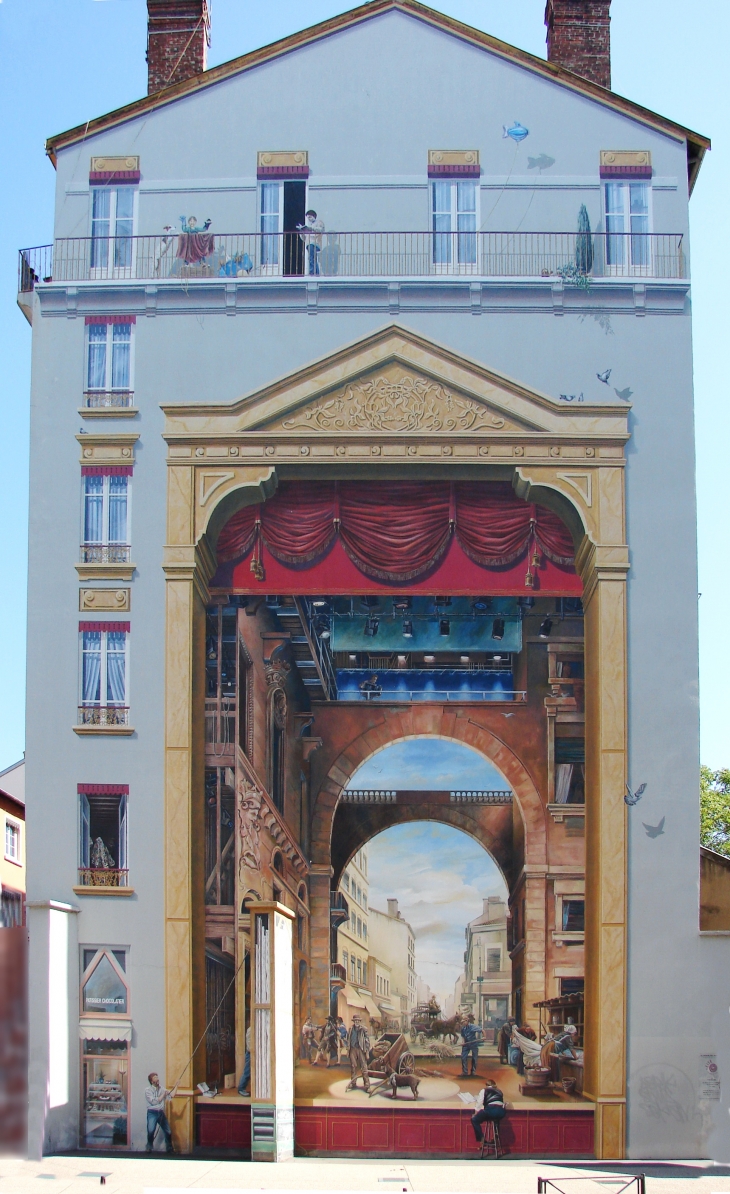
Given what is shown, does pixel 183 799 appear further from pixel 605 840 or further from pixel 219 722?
pixel 605 840

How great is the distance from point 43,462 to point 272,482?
3.35m

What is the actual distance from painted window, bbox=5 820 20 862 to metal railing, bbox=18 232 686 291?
1263 centimetres

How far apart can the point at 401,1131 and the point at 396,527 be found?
8472 mm

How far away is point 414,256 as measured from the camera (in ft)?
73.1

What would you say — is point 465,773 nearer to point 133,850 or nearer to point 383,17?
point 133,850

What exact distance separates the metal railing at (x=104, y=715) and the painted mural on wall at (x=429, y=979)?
420 centimetres

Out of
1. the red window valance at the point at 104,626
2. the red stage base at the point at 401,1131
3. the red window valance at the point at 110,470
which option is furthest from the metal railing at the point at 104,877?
the red window valance at the point at 110,470

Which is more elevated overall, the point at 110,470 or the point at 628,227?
the point at 628,227

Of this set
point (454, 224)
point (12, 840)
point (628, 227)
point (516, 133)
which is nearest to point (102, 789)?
point (454, 224)

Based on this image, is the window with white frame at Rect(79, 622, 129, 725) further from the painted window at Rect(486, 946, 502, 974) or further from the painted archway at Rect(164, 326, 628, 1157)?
the painted window at Rect(486, 946, 502, 974)

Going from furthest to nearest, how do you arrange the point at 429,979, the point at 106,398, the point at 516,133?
the point at 429,979
the point at 516,133
the point at 106,398

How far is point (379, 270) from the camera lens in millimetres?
22250

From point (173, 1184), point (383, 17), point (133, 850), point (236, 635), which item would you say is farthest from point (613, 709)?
point (383, 17)

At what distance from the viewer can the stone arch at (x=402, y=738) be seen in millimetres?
23375
